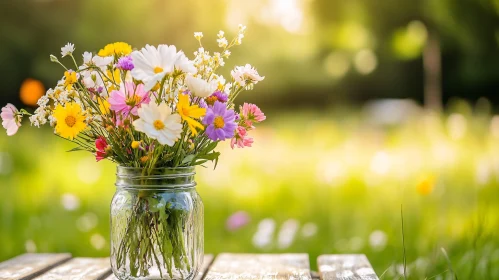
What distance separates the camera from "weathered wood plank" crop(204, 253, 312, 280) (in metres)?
1.67

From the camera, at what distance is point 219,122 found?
4.38ft

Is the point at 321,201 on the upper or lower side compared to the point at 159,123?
lower

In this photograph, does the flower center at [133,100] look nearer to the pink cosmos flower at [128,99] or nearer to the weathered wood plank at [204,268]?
the pink cosmos flower at [128,99]

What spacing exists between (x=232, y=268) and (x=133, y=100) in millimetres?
640

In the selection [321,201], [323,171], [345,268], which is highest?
[323,171]

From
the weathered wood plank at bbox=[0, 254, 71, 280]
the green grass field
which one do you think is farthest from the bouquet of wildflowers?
the green grass field

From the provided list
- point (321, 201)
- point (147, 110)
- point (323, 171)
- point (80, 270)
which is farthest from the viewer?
point (321, 201)

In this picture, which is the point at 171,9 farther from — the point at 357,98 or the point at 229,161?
the point at 357,98

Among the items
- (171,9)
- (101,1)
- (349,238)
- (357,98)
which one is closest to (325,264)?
(349,238)

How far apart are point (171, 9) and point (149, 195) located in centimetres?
656

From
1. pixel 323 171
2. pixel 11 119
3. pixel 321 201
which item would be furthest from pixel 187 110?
pixel 321 201

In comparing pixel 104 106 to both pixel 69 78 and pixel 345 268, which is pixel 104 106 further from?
pixel 345 268

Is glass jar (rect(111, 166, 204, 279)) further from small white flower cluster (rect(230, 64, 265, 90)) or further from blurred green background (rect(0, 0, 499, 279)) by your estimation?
blurred green background (rect(0, 0, 499, 279))

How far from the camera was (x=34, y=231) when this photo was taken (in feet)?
11.0
